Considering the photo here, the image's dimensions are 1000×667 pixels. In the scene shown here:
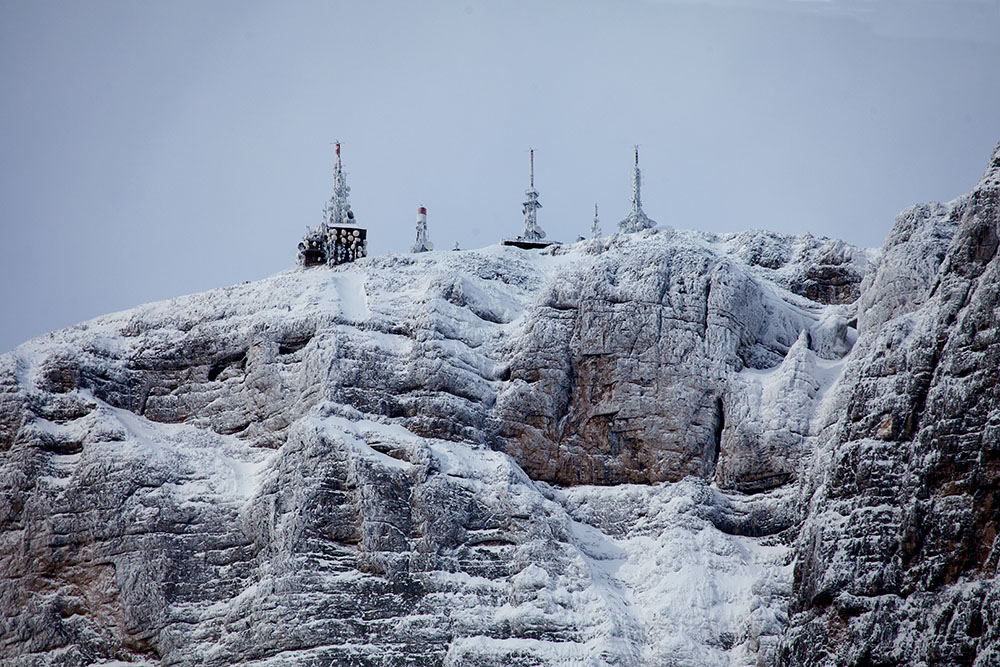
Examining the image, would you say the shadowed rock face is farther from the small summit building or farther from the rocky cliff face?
the small summit building

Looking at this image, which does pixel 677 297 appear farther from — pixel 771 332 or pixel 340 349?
pixel 340 349

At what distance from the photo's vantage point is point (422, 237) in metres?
130

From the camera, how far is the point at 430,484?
3999 inches

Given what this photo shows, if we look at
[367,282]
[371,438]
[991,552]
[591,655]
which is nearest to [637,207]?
[367,282]

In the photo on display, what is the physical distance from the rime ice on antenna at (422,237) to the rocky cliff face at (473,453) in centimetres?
887

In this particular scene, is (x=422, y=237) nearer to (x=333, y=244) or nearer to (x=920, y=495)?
(x=333, y=244)

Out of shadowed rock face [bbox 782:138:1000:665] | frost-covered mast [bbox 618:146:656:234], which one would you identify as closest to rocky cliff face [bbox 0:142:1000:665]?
shadowed rock face [bbox 782:138:1000:665]

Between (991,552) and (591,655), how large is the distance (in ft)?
80.1

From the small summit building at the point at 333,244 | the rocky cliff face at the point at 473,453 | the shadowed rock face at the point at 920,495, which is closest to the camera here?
the shadowed rock face at the point at 920,495

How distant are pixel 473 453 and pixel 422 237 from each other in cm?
2780

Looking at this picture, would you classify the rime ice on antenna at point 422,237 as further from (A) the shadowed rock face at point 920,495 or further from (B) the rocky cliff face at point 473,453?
(A) the shadowed rock face at point 920,495

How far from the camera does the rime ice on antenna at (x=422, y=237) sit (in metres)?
129

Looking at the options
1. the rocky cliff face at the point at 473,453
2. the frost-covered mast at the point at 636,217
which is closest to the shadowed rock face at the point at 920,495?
the rocky cliff face at the point at 473,453

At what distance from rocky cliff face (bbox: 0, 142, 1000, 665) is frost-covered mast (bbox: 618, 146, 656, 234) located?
16.2m
